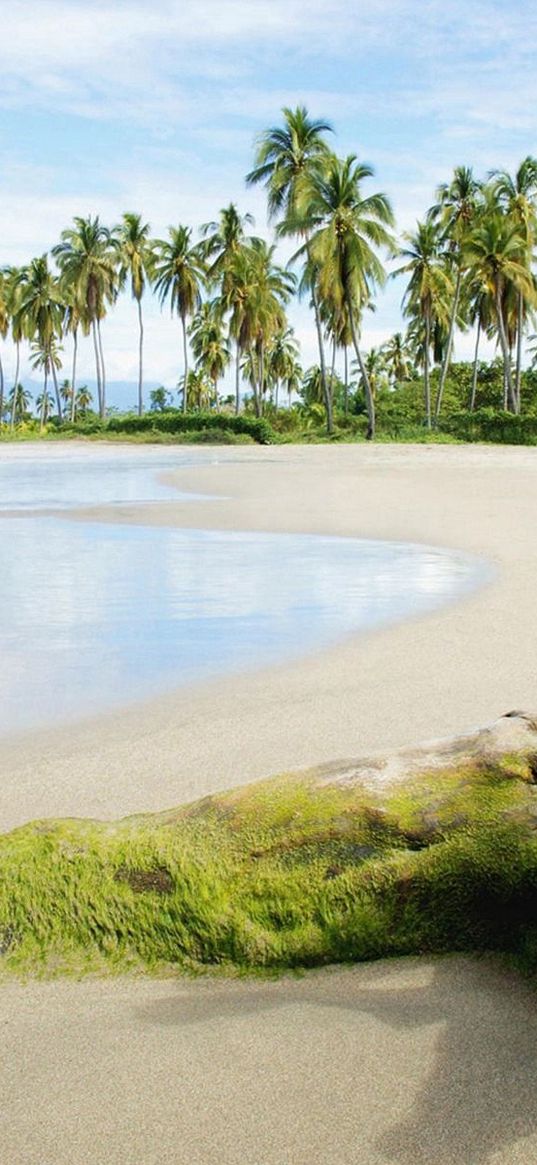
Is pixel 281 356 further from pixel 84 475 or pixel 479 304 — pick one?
pixel 84 475

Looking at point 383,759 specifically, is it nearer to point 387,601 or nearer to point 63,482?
point 387,601

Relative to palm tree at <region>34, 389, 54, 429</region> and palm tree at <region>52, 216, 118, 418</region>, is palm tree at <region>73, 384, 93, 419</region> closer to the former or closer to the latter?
palm tree at <region>34, 389, 54, 429</region>

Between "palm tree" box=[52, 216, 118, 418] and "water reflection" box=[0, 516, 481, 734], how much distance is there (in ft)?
160

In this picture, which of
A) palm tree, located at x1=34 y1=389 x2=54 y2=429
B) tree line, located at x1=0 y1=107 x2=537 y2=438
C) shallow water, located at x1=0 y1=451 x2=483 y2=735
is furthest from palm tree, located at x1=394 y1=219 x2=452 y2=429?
shallow water, located at x1=0 y1=451 x2=483 y2=735

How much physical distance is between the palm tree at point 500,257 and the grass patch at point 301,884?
44713 mm

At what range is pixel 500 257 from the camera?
1764 inches

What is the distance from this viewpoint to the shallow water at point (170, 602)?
A: 21.4 feet

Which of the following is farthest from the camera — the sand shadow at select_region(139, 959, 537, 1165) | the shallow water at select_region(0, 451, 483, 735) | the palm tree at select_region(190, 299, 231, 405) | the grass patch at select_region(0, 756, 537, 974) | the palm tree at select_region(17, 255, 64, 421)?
the palm tree at select_region(190, 299, 231, 405)

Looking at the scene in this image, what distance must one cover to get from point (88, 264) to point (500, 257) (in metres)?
24.6

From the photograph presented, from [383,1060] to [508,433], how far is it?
3878cm

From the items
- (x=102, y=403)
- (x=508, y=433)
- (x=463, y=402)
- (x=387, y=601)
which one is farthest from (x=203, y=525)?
(x=102, y=403)

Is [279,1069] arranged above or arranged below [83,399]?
below

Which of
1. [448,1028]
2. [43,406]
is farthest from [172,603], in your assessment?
[43,406]

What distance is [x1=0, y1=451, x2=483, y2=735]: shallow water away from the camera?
652 cm
